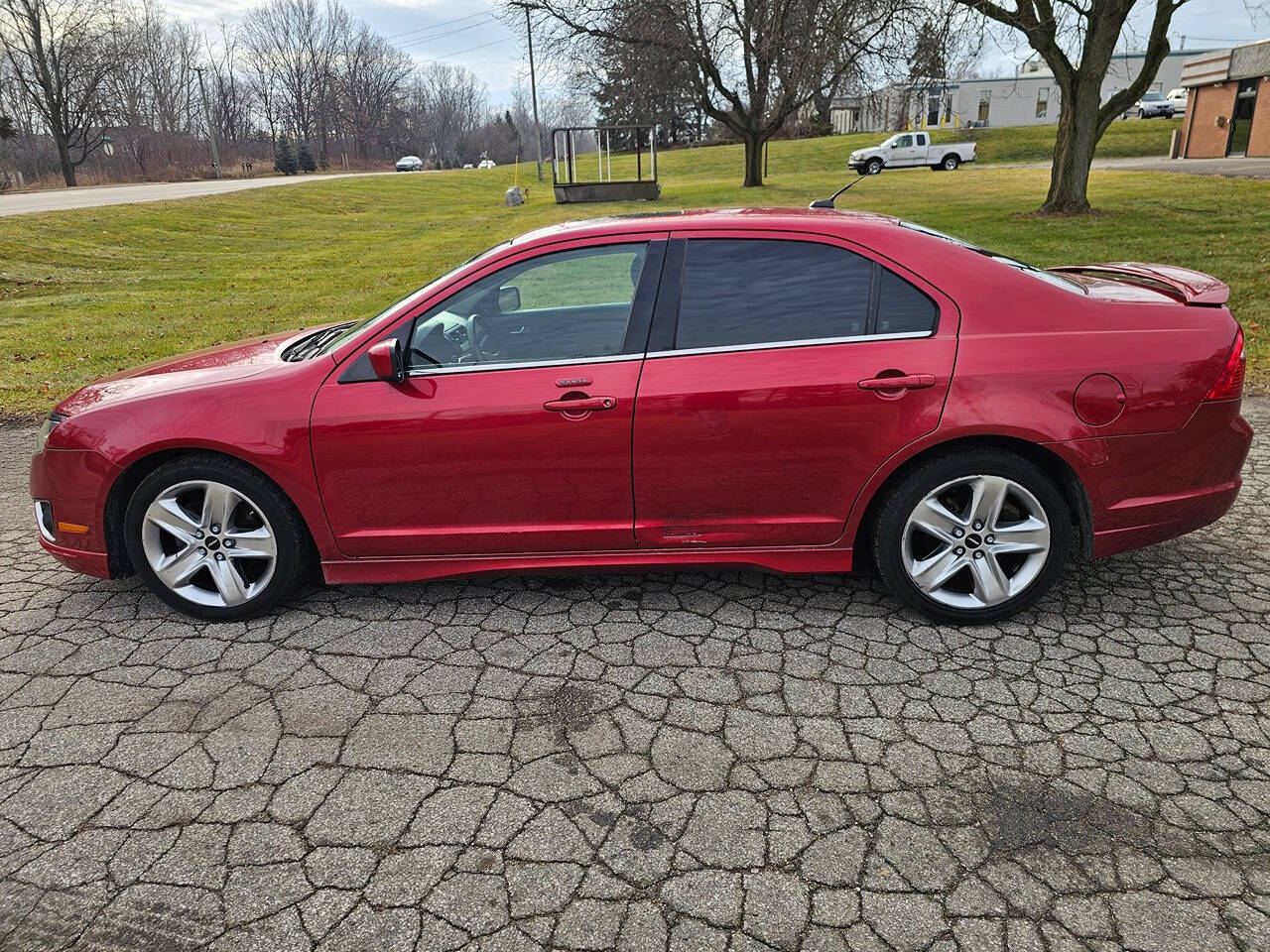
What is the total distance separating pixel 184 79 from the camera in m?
70.1

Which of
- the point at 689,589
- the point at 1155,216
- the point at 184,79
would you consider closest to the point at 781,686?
the point at 689,589

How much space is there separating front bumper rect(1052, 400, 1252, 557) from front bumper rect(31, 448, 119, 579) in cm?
398

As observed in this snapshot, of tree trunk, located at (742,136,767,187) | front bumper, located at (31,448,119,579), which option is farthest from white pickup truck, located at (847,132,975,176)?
front bumper, located at (31,448,119,579)

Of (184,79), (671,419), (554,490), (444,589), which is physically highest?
(184,79)

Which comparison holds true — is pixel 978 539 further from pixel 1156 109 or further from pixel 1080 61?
pixel 1156 109

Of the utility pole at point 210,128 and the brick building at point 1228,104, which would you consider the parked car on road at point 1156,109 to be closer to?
the brick building at point 1228,104

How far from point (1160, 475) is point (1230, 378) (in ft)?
1.53

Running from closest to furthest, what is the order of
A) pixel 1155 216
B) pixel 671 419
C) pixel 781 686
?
pixel 781 686 < pixel 671 419 < pixel 1155 216

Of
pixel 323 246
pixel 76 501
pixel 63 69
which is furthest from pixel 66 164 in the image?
pixel 76 501

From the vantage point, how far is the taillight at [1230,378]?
341cm

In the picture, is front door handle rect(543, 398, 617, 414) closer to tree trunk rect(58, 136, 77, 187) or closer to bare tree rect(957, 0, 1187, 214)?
bare tree rect(957, 0, 1187, 214)

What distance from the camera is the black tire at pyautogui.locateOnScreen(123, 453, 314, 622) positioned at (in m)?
3.64

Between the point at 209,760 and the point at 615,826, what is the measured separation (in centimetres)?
141

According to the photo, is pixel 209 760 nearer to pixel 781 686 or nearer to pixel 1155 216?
pixel 781 686
